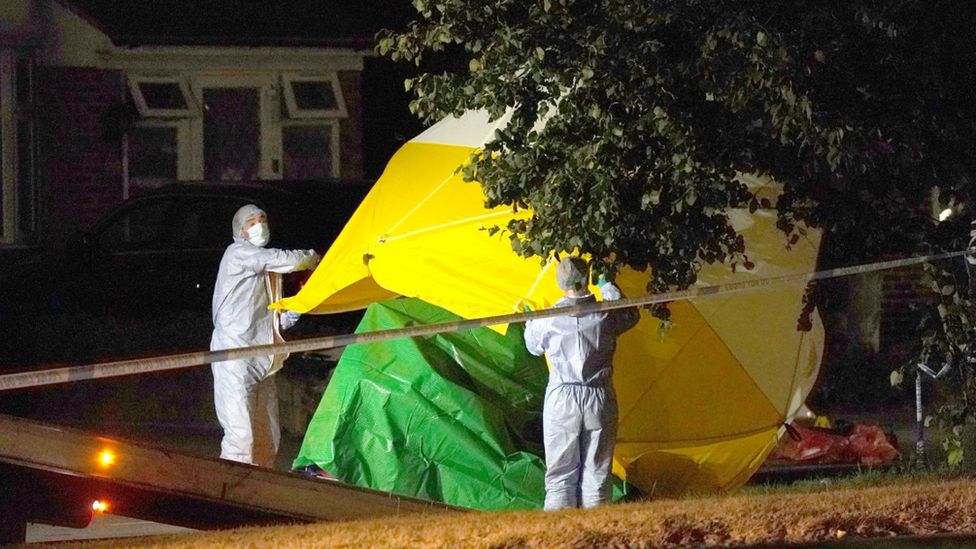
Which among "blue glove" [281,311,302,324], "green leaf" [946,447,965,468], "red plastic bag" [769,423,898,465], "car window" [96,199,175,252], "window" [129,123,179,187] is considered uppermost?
"window" [129,123,179,187]

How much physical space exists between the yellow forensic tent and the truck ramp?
2157mm

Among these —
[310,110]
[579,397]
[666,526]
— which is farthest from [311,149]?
[666,526]

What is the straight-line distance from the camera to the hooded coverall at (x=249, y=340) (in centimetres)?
926

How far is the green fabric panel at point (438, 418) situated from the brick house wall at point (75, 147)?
909 cm

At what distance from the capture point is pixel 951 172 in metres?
A: 7.67

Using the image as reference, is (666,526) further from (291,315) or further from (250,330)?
(250,330)

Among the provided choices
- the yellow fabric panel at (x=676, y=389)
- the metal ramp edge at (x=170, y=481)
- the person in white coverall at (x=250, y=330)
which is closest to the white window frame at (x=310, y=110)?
the person in white coverall at (x=250, y=330)

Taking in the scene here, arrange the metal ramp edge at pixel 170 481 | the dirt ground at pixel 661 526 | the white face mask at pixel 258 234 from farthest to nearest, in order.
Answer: the white face mask at pixel 258 234, the metal ramp edge at pixel 170 481, the dirt ground at pixel 661 526

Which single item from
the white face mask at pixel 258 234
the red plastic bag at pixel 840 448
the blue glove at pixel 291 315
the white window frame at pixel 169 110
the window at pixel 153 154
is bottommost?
the red plastic bag at pixel 840 448

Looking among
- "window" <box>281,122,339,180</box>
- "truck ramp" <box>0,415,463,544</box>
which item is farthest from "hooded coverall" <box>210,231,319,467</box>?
"window" <box>281,122,339,180</box>

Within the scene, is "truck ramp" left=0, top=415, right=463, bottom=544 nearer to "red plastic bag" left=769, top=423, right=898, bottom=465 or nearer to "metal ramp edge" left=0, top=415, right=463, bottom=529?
"metal ramp edge" left=0, top=415, right=463, bottom=529

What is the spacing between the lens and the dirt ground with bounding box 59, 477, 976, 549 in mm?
5672

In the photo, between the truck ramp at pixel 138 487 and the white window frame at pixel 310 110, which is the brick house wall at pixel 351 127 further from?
the truck ramp at pixel 138 487

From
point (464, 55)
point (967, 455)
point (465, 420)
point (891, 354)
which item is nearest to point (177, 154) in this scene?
point (464, 55)
